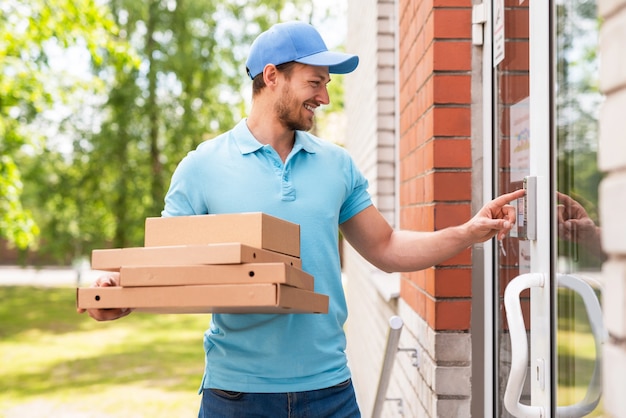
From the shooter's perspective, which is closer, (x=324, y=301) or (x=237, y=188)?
(x=324, y=301)

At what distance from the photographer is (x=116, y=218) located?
857 inches

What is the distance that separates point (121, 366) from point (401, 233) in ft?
36.1

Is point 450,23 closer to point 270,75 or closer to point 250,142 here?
point 270,75

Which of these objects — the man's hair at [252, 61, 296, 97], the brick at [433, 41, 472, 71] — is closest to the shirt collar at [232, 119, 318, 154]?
the man's hair at [252, 61, 296, 97]

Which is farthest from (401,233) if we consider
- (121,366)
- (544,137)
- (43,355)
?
(43,355)

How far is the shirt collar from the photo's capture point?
2.72m

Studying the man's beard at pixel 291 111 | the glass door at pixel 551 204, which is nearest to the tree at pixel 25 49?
the man's beard at pixel 291 111

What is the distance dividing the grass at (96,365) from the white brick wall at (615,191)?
8727mm

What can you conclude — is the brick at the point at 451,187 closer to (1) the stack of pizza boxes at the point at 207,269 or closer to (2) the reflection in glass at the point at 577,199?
(1) the stack of pizza boxes at the point at 207,269

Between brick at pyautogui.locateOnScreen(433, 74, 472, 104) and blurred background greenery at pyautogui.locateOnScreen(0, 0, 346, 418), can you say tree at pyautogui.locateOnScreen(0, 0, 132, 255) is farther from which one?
brick at pyautogui.locateOnScreen(433, 74, 472, 104)

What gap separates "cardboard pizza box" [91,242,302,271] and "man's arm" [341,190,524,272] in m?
0.61

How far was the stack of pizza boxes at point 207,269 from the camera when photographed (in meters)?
2.05

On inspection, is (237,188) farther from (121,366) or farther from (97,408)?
(121,366)

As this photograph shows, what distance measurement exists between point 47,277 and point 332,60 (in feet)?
114
